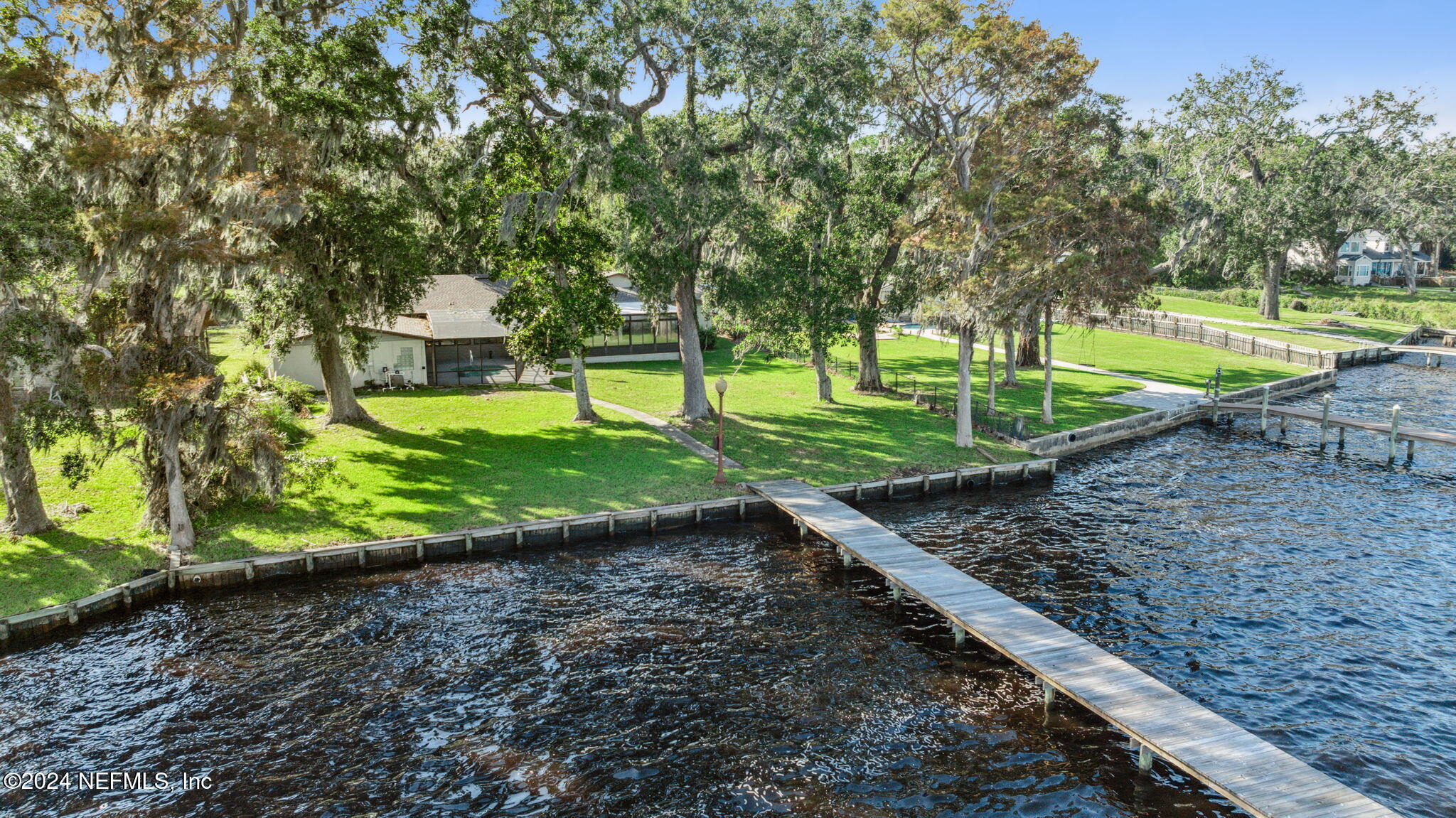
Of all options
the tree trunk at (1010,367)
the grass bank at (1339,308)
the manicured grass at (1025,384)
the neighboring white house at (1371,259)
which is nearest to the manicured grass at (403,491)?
the manicured grass at (1025,384)

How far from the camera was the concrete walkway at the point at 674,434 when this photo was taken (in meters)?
29.0

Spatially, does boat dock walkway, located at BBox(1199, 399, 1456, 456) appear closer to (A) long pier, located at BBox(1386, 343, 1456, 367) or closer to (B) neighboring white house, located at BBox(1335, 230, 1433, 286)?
(A) long pier, located at BBox(1386, 343, 1456, 367)

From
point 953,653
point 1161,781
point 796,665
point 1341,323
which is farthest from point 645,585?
point 1341,323

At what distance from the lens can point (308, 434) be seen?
28.2m

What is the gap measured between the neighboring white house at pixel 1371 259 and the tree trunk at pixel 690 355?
87.8 metres

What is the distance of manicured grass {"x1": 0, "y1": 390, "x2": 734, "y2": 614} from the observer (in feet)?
65.6

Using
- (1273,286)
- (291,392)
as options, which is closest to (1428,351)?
(1273,286)

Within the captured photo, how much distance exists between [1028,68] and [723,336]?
106 ft

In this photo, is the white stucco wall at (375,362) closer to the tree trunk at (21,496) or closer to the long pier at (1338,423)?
the tree trunk at (21,496)

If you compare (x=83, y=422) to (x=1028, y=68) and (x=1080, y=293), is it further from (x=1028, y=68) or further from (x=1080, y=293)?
(x=1080, y=293)

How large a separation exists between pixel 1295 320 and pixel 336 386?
7358 cm

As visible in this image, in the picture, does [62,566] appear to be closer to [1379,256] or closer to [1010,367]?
[1010,367]

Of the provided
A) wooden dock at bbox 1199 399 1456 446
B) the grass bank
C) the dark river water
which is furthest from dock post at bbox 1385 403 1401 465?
the grass bank

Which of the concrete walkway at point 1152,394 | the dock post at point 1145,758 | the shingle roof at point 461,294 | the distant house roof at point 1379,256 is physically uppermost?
the distant house roof at point 1379,256
